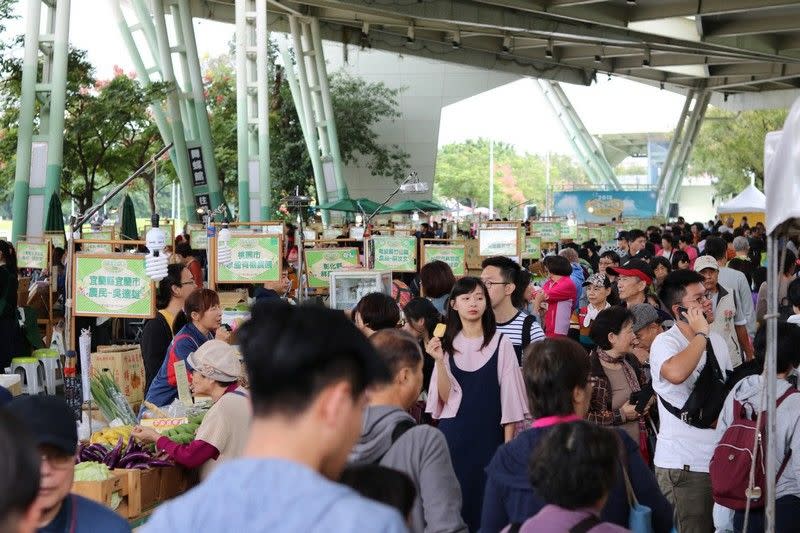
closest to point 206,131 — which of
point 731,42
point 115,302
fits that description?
point 731,42

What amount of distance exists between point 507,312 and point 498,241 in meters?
13.8

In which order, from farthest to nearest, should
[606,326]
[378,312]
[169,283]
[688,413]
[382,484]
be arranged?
[169,283]
[378,312]
[606,326]
[688,413]
[382,484]

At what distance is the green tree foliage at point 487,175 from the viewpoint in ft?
439

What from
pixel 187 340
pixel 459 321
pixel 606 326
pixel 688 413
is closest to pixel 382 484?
pixel 459 321

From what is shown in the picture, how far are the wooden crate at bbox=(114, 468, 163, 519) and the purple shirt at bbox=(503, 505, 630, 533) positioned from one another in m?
3.15

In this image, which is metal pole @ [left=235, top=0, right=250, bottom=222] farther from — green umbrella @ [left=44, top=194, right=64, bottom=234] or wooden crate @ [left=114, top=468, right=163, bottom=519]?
wooden crate @ [left=114, top=468, right=163, bottom=519]

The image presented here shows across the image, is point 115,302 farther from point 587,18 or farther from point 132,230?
point 587,18

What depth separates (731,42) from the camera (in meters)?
38.6

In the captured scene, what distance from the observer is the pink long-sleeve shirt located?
620 cm

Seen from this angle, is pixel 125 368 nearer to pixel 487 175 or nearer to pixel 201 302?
pixel 201 302

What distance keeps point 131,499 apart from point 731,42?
35.1 m

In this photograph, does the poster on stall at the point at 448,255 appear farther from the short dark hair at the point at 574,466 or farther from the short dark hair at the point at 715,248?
the short dark hair at the point at 574,466

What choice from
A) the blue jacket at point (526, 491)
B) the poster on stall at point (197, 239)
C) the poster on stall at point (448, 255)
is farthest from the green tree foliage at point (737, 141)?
the blue jacket at point (526, 491)

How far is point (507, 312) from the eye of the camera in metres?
8.25
